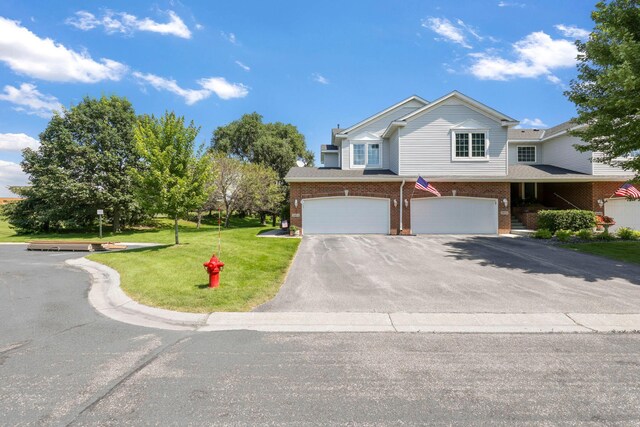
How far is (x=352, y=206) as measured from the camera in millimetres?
19062

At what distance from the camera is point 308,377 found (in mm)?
3785

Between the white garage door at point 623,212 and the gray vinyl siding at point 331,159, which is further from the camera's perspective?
the gray vinyl siding at point 331,159

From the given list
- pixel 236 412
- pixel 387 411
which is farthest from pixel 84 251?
pixel 387 411

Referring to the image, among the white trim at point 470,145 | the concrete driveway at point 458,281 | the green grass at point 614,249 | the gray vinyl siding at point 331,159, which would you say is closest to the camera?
the concrete driveway at point 458,281

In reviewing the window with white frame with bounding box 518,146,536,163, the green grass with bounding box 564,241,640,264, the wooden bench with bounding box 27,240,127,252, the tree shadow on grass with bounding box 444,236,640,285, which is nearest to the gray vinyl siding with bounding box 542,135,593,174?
the window with white frame with bounding box 518,146,536,163

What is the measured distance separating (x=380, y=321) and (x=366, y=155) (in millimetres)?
17347

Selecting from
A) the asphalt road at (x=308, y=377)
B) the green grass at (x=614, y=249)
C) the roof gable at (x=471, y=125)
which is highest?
the roof gable at (x=471, y=125)

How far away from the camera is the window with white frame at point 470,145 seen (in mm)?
19312

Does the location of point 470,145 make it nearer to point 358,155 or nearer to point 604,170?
point 358,155

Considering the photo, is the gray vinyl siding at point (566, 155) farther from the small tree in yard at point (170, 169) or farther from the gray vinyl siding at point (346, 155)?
the small tree in yard at point (170, 169)

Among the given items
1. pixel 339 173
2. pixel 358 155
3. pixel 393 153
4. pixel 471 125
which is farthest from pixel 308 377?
pixel 471 125

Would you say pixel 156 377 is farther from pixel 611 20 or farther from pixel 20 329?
pixel 611 20

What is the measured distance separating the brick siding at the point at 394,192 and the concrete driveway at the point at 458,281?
17.5 ft

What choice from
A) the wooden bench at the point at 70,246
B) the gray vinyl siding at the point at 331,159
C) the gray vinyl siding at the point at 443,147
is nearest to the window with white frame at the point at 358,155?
the gray vinyl siding at the point at 443,147
